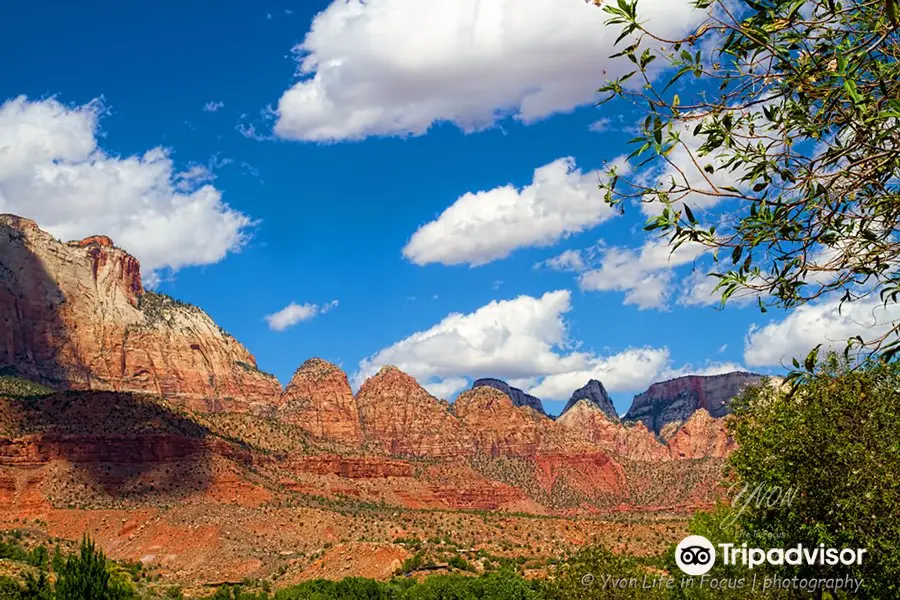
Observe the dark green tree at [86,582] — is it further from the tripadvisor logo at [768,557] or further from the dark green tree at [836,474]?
the dark green tree at [836,474]

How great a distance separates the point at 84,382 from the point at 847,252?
692ft

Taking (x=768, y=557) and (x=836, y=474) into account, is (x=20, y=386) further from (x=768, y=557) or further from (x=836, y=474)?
(x=836, y=474)

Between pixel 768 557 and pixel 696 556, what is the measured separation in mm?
9951

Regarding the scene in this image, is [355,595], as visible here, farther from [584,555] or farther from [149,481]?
[149,481]

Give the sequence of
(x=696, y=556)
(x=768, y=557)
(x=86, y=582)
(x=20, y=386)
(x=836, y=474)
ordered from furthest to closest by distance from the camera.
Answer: (x=20, y=386) → (x=86, y=582) → (x=696, y=556) → (x=768, y=557) → (x=836, y=474)

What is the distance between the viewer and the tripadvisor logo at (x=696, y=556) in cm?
3212

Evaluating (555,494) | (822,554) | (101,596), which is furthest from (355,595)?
(555,494)

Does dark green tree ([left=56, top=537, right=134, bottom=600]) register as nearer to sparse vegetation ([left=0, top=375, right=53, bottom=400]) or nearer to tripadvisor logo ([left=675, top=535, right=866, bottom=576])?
tripadvisor logo ([left=675, top=535, right=866, bottom=576])

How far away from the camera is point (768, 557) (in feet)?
80.7

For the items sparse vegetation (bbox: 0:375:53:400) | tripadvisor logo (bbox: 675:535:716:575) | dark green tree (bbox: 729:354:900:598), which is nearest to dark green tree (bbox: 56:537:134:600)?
tripadvisor logo (bbox: 675:535:716:575)

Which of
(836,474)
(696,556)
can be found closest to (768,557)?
(836,474)

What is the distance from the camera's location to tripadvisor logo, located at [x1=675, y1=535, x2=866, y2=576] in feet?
69.5

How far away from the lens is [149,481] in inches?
4318

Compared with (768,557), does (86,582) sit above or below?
below
